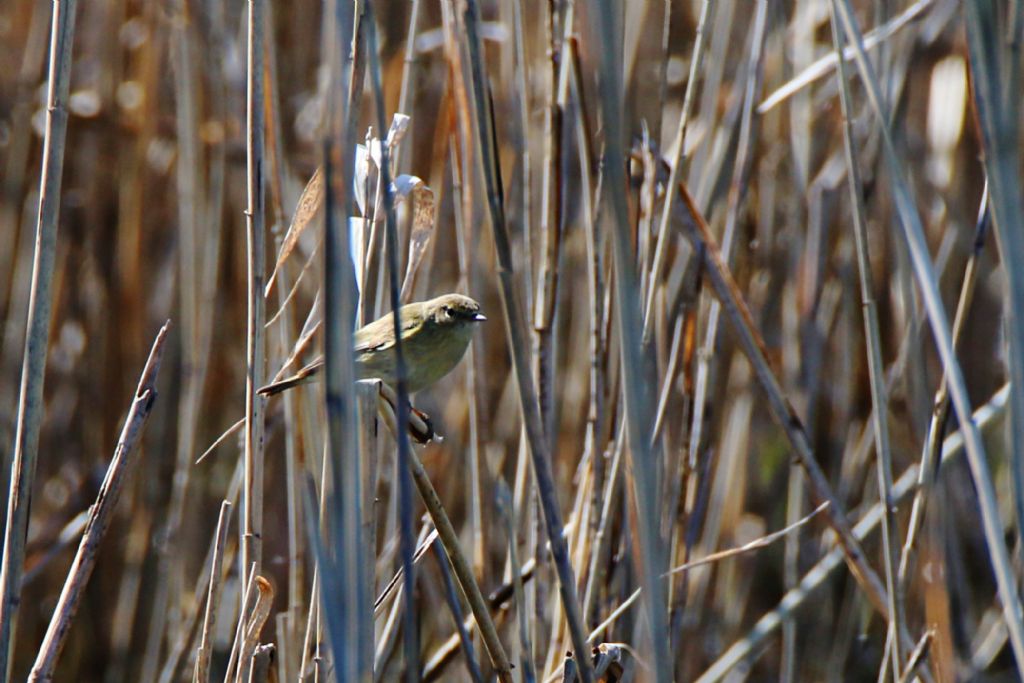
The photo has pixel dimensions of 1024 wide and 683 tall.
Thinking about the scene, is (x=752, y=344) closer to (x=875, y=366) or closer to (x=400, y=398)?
(x=875, y=366)

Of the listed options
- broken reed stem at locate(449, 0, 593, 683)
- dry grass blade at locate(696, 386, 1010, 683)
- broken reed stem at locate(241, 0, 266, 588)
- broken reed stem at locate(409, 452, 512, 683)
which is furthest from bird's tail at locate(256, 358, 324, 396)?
dry grass blade at locate(696, 386, 1010, 683)

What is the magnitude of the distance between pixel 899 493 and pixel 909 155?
3.59ft

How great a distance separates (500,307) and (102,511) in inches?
63.0

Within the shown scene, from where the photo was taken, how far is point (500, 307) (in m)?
2.95

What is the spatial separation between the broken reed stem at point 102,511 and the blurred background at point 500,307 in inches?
27.4

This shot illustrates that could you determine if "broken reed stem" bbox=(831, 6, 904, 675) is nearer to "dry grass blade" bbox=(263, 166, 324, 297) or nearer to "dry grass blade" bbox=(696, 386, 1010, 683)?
"dry grass blade" bbox=(696, 386, 1010, 683)

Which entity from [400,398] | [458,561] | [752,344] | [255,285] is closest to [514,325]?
[400,398]

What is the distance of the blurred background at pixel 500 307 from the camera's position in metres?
2.45

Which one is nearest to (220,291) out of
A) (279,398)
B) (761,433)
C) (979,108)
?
(279,398)

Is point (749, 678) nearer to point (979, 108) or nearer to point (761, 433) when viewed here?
point (761, 433)

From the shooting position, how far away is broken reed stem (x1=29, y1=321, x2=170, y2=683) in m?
1.44

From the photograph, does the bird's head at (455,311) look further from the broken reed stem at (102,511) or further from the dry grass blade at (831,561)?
the dry grass blade at (831,561)

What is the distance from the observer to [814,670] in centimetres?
315

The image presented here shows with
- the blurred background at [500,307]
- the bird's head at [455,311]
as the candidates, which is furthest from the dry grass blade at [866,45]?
the bird's head at [455,311]
